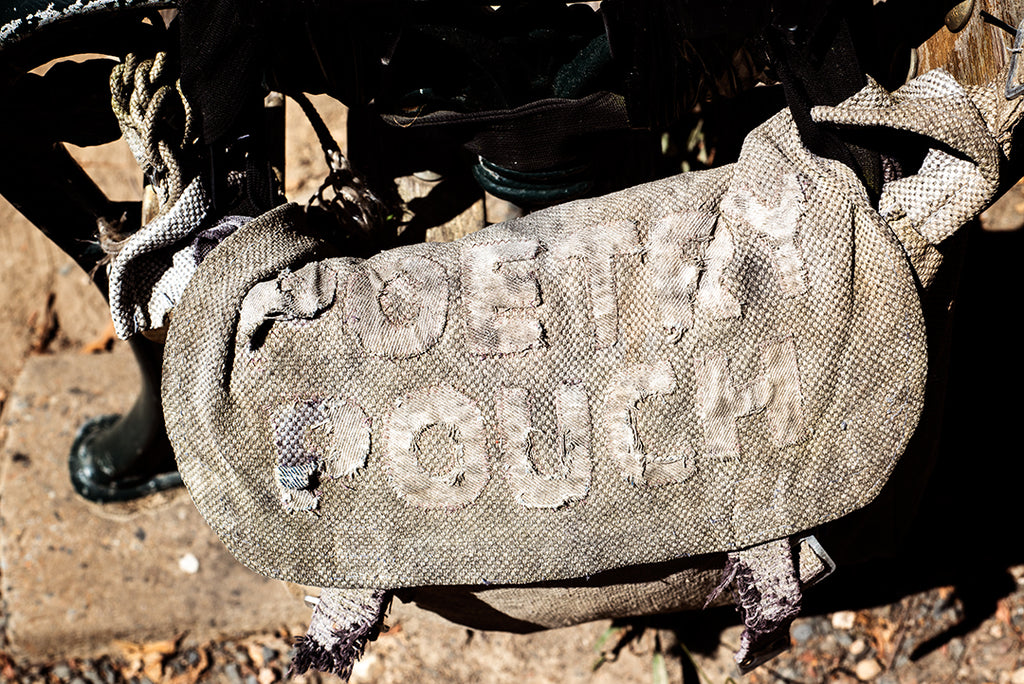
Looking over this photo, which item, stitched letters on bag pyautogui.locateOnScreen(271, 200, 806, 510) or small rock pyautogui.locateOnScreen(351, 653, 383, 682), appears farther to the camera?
small rock pyautogui.locateOnScreen(351, 653, 383, 682)

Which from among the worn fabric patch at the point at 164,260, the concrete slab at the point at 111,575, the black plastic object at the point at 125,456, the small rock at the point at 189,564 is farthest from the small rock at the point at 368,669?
the worn fabric patch at the point at 164,260

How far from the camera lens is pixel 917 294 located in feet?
3.14

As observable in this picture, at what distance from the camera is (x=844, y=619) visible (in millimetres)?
1768

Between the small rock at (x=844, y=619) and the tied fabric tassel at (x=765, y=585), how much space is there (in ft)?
2.58

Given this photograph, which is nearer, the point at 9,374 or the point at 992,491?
the point at 992,491

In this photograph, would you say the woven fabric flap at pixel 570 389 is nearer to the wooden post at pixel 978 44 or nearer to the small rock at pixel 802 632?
the wooden post at pixel 978 44

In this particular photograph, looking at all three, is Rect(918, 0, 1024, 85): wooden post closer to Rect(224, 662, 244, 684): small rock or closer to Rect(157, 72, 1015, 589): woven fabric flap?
Rect(157, 72, 1015, 589): woven fabric flap

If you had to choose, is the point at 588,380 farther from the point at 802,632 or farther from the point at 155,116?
the point at 802,632

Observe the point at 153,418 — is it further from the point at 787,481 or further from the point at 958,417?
the point at 958,417

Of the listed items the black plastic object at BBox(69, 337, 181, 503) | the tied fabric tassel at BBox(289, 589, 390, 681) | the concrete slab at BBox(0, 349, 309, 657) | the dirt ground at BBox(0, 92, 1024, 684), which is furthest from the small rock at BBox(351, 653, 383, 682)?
the tied fabric tassel at BBox(289, 589, 390, 681)

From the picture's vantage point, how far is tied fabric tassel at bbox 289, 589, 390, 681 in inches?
41.4

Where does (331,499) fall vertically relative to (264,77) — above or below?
below

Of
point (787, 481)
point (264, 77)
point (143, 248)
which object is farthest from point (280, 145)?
point (787, 481)

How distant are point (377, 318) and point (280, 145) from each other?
0.49 m
